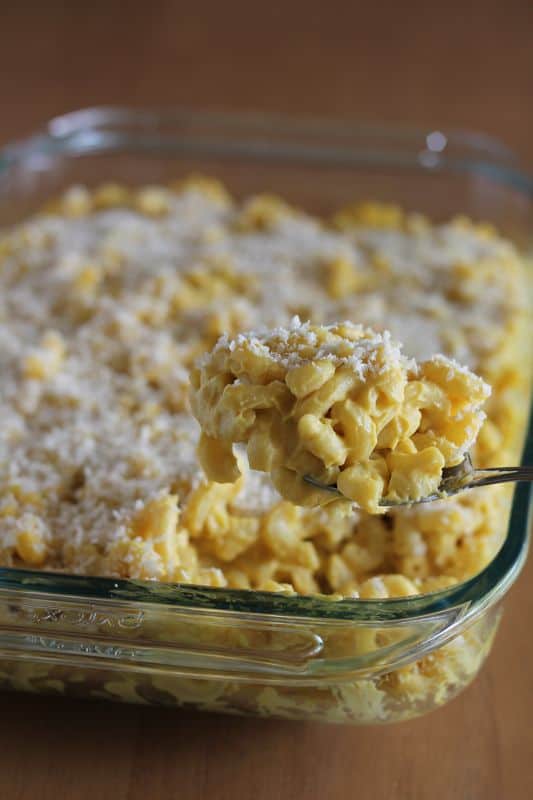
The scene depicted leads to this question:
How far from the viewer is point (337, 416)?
1.08m

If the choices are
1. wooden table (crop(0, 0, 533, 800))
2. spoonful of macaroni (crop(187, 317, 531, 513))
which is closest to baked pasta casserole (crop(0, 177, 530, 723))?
spoonful of macaroni (crop(187, 317, 531, 513))

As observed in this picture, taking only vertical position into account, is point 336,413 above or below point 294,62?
below

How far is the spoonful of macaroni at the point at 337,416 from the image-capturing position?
1069 mm

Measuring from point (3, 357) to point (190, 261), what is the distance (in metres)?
0.39

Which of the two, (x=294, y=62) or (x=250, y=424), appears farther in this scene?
(x=294, y=62)

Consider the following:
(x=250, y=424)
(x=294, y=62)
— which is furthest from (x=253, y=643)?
(x=294, y=62)

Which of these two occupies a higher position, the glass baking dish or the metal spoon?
the metal spoon

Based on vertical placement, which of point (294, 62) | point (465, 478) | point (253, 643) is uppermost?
point (294, 62)

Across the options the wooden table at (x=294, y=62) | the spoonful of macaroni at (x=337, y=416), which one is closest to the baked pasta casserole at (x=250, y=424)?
the spoonful of macaroni at (x=337, y=416)

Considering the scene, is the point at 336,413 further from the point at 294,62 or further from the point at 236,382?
the point at 294,62

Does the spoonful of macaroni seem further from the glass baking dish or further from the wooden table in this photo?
the wooden table

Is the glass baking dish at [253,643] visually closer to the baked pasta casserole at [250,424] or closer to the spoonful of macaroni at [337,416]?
the baked pasta casserole at [250,424]

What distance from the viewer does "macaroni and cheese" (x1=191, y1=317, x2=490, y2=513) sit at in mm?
1068

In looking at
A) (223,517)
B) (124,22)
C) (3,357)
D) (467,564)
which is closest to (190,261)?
(3,357)
